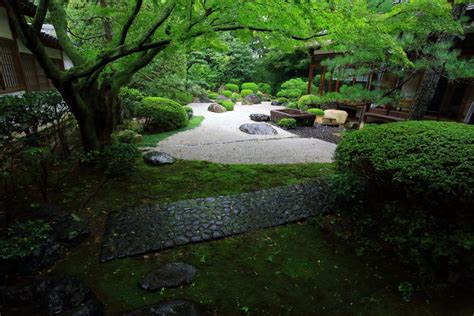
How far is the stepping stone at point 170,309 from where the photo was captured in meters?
2.44

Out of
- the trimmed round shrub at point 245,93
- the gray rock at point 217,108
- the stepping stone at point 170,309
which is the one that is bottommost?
the gray rock at point 217,108

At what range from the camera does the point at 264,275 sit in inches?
122

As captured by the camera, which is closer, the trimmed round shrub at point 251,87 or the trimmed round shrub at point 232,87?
the trimmed round shrub at point 251,87

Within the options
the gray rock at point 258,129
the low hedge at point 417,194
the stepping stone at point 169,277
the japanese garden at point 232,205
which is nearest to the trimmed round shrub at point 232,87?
the gray rock at point 258,129

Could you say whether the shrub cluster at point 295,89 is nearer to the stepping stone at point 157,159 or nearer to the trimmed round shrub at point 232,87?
the trimmed round shrub at point 232,87

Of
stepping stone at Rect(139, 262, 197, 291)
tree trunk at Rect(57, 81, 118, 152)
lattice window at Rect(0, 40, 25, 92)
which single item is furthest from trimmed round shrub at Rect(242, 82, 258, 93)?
stepping stone at Rect(139, 262, 197, 291)

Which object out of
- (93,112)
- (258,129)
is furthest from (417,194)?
(258,129)

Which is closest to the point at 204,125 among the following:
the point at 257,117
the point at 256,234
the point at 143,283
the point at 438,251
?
the point at 257,117

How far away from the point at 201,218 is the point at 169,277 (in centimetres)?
123

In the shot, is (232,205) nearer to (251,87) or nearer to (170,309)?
(170,309)

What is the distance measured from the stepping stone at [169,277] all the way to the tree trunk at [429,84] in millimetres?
7374

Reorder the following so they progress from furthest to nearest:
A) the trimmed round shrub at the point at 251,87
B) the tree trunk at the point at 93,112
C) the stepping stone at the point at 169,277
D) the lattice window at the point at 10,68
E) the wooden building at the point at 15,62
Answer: the trimmed round shrub at the point at 251,87, the lattice window at the point at 10,68, the wooden building at the point at 15,62, the tree trunk at the point at 93,112, the stepping stone at the point at 169,277

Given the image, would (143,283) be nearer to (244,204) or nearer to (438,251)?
(244,204)

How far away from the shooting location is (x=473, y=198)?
8.11 feet
